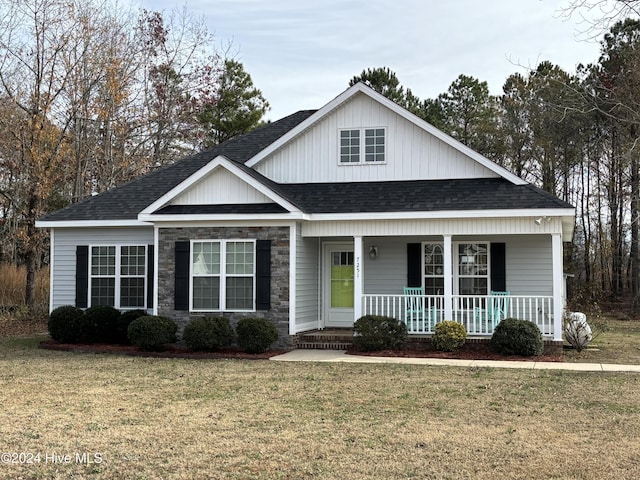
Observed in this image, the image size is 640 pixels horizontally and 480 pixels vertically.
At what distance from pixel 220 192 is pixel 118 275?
3662 mm

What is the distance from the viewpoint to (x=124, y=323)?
53.3 feet

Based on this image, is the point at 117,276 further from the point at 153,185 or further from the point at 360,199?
the point at 360,199

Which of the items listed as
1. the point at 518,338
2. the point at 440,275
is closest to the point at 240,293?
the point at 440,275

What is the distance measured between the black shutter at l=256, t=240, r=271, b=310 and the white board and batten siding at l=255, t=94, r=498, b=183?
2.82 meters

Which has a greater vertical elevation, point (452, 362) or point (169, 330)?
point (169, 330)

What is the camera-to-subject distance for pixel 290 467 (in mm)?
6438

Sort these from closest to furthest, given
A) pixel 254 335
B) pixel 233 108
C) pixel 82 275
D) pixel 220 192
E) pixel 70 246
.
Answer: pixel 254 335, pixel 220 192, pixel 82 275, pixel 70 246, pixel 233 108

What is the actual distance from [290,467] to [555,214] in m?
9.69

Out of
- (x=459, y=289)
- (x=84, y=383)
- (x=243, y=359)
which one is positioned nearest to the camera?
(x=84, y=383)

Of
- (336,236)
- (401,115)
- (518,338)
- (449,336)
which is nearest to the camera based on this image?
(518,338)

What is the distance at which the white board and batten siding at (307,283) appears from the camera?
1573cm

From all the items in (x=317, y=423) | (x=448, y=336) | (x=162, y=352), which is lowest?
(x=317, y=423)

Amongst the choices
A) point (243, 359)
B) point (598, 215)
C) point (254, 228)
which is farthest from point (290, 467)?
point (598, 215)

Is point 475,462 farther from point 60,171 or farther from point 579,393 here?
point 60,171
